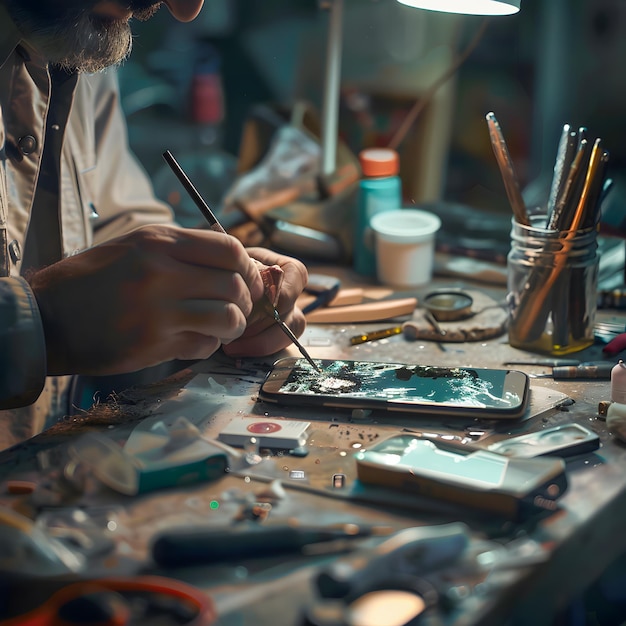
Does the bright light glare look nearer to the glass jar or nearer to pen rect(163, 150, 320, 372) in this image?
the glass jar

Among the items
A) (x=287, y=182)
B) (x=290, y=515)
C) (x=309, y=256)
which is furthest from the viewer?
(x=287, y=182)

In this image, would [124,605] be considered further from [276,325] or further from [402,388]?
[276,325]

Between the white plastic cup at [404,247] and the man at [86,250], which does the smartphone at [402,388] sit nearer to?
the man at [86,250]

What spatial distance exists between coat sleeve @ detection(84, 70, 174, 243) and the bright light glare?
0.67m

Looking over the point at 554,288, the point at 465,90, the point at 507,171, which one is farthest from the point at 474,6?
the point at 465,90

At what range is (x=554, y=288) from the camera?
1.12 m

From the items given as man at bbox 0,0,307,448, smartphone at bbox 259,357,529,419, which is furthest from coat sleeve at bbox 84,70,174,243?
smartphone at bbox 259,357,529,419

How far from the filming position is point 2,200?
3.93ft

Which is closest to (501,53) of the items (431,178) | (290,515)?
(431,178)

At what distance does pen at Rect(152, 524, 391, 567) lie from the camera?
667 millimetres

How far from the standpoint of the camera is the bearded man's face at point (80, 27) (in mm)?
1109

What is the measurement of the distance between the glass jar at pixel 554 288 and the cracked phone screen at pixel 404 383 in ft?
0.55

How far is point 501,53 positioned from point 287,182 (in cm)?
79

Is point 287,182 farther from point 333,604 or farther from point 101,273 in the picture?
point 333,604
